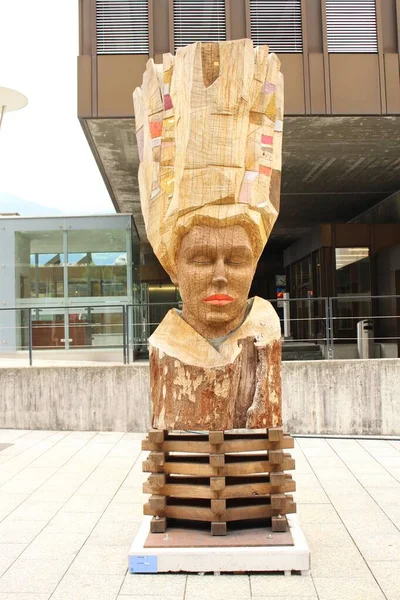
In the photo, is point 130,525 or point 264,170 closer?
point 264,170

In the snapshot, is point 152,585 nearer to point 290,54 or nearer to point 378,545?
point 378,545

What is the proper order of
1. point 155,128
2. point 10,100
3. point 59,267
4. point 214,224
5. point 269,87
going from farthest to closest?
point 59,267 < point 10,100 < point 155,128 < point 269,87 < point 214,224

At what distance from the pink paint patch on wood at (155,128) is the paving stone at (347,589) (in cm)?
291

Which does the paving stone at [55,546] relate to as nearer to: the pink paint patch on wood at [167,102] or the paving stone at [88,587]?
the paving stone at [88,587]

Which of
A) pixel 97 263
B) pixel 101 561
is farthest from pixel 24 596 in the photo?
pixel 97 263

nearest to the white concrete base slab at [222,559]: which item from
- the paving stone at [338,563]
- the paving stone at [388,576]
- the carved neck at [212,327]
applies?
the paving stone at [338,563]

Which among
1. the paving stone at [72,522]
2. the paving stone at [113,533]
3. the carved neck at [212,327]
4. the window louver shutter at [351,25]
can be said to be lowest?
the paving stone at [113,533]

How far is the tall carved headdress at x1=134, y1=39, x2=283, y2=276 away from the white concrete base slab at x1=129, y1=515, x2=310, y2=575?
1819 millimetres

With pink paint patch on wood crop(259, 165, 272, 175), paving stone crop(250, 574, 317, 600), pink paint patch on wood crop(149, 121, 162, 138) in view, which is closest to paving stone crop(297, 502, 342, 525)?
paving stone crop(250, 574, 317, 600)

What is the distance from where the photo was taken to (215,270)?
3.50m

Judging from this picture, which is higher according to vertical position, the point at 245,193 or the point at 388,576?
the point at 245,193

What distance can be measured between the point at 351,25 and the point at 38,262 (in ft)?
22.9

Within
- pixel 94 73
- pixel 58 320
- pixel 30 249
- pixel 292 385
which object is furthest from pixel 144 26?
pixel 292 385

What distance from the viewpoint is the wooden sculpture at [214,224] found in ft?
11.1
